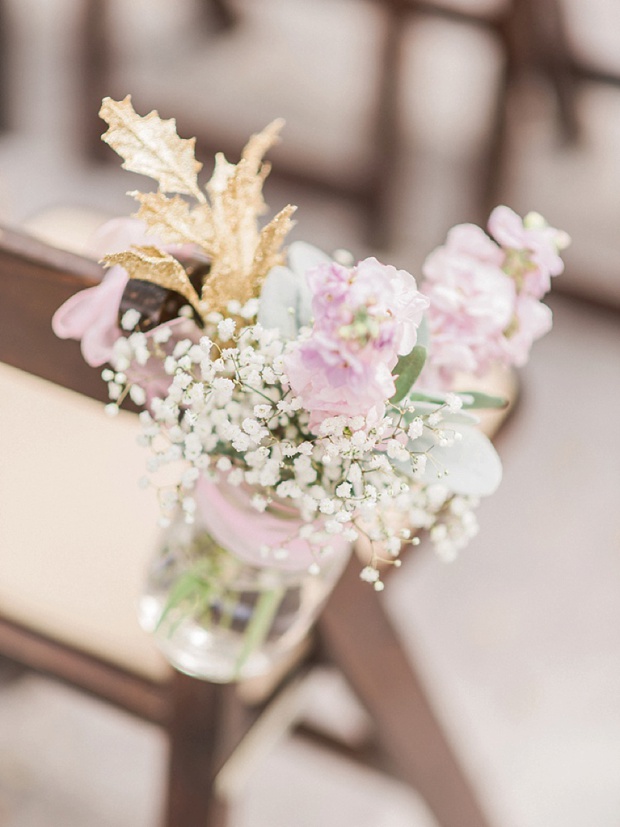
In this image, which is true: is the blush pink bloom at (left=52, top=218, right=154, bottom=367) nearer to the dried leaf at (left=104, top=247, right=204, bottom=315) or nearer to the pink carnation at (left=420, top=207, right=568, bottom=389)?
the dried leaf at (left=104, top=247, right=204, bottom=315)

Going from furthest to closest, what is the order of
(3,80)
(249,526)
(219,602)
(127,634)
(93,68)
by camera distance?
(3,80), (93,68), (127,634), (219,602), (249,526)

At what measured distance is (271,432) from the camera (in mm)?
690

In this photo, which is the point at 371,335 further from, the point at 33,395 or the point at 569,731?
the point at 569,731

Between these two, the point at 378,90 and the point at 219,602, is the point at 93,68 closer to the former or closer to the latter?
the point at 378,90

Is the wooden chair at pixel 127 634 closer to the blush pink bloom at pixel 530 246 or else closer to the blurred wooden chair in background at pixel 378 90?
the blush pink bloom at pixel 530 246

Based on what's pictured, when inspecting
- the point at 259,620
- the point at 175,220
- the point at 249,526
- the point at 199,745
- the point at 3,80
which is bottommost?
the point at 3,80

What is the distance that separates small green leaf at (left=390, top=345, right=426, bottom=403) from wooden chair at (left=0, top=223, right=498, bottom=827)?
308 mm

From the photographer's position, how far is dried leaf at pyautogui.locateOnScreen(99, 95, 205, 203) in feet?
2.10

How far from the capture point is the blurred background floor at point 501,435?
1.58 metres

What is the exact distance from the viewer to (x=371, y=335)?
555 millimetres

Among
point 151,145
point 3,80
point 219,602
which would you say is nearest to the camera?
point 151,145

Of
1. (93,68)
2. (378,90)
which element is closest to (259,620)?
(378,90)

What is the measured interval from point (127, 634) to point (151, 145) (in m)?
0.59

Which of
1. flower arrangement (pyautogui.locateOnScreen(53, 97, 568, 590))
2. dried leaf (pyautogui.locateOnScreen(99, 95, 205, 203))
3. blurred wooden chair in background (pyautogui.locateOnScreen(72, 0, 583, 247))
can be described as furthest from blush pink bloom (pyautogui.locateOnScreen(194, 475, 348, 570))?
blurred wooden chair in background (pyautogui.locateOnScreen(72, 0, 583, 247))
